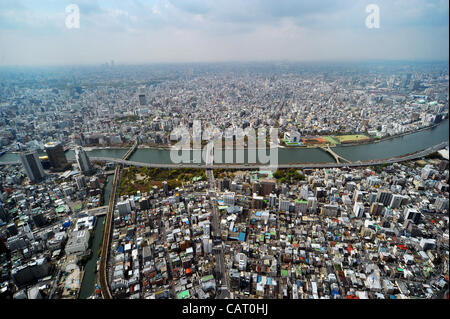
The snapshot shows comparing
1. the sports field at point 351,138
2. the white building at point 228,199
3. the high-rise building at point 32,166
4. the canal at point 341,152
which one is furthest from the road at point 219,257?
the sports field at point 351,138

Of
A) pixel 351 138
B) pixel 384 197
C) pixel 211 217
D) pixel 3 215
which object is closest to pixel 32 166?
pixel 3 215

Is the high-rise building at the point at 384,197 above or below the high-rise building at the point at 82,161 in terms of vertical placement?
below

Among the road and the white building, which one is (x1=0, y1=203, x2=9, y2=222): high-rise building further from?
the white building

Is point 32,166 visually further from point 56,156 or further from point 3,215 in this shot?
point 3,215

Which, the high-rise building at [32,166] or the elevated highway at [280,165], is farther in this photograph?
the elevated highway at [280,165]

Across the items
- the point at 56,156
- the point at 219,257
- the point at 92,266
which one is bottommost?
the point at 92,266

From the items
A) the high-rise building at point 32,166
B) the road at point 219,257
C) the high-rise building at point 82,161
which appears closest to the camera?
the road at point 219,257

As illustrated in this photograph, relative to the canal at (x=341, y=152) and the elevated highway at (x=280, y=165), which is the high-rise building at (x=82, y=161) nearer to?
the elevated highway at (x=280, y=165)
